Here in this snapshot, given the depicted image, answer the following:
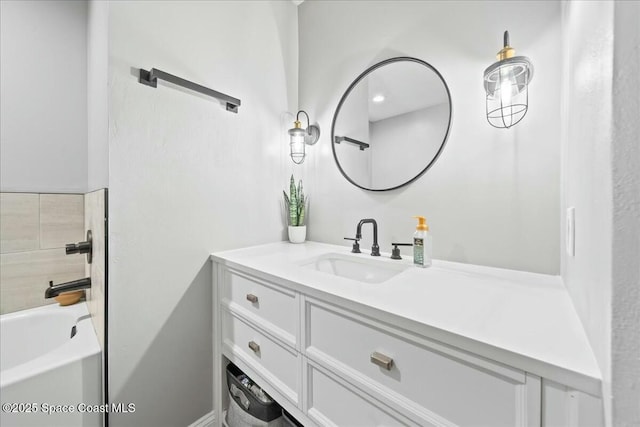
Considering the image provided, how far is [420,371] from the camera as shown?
2.14ft

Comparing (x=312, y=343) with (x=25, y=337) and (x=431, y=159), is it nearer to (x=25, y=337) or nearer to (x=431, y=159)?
(x=431, y=159)

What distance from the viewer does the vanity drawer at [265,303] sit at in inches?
38.7

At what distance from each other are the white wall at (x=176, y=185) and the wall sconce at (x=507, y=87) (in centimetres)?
119

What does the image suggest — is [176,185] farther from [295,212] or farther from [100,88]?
[295,212]

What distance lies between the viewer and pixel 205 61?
4.53 feet

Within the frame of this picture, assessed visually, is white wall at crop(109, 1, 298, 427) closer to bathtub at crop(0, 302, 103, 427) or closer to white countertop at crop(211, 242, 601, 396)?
bathtub at crop(0, 302, 103, 427)

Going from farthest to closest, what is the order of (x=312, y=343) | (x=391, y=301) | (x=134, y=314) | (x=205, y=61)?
(x=205, y=61)
(x=134, y=314)
(x=312, y=343)
(x=391, y=301)

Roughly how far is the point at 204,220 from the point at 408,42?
1395 mm

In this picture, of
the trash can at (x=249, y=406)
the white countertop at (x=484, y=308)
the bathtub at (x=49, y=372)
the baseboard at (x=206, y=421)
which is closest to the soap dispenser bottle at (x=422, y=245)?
the white countertop at (x=484, y=308)

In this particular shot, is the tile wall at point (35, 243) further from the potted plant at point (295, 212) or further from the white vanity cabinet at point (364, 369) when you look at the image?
the potted plant at point (295, 212)

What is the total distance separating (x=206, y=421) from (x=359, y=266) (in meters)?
1.14

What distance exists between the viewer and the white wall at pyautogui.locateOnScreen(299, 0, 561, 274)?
1.00 m

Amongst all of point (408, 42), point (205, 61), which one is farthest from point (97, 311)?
point (408, 42)

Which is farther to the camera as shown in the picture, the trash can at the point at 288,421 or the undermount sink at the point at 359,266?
the undermount sink at the point at 359,266
